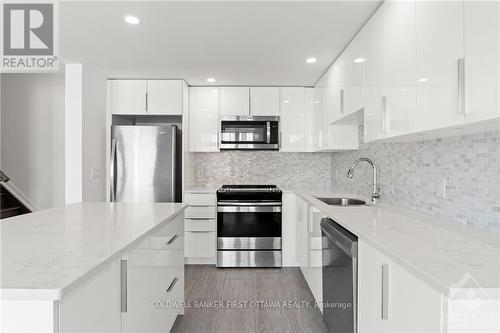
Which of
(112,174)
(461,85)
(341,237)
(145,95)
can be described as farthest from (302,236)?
(145,95)

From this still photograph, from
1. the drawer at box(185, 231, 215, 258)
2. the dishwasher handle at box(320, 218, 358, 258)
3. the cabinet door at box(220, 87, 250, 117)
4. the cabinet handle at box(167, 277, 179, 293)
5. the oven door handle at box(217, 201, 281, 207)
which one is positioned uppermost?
the cabinet door at box(220, 87, 250, 117)

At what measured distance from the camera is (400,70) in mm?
1717

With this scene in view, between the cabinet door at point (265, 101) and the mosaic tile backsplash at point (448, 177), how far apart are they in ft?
5.36

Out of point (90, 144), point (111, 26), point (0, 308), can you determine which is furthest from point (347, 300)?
point (90, 144)

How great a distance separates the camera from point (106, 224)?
165 centimetres

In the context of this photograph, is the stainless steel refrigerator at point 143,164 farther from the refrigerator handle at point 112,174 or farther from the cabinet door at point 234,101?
the cabinet door at point 234,101

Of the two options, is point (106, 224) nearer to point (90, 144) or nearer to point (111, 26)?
point (111, 26)

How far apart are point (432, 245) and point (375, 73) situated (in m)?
1.22

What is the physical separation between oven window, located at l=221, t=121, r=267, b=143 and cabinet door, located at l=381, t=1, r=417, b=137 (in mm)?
2290

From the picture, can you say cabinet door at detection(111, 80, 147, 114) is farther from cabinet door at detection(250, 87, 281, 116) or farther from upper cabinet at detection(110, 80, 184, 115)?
cabinet door at detection(250, 87, 281, 116)

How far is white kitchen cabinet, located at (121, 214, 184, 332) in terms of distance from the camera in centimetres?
138

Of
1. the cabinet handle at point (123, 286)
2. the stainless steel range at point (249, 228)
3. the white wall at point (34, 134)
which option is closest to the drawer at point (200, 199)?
the stainless steel range at point (249, 228)

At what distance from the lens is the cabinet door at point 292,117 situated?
4.16 meters

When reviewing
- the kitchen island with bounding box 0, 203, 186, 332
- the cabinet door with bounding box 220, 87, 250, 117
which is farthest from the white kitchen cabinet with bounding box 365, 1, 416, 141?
the cabinet door with bounding box 220, 87, 250, 117
